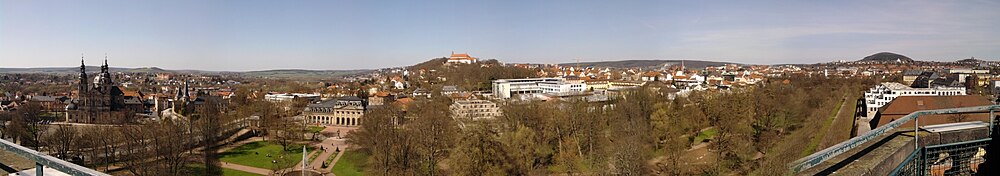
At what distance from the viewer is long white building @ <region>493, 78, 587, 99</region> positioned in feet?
209

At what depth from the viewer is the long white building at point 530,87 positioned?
63716 mm

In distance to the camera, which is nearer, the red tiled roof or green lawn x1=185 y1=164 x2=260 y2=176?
green lawn x1=185 y1=164 x2=260 y2=176

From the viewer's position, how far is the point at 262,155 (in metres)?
26.7

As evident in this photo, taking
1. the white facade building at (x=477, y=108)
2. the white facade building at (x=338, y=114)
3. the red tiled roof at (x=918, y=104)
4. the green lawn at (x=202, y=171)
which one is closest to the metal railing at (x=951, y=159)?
the green lawn at (x=202, y=171)

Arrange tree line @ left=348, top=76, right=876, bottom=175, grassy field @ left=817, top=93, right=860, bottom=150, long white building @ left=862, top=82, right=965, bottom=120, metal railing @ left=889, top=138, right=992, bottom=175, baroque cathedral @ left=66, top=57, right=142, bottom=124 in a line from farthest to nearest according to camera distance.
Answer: baroque cathedral @ left=66, top=57, right=142, bottom=124 < long white building @ left=862, top=82, right=965, bottom=120 < grassy field @ left=817, top=93, right=860, bottom=150 < tree line @ left=348, top=76, right=876, bottom=175 < metal railing @ left=889, top=138, right=992, bottom=175

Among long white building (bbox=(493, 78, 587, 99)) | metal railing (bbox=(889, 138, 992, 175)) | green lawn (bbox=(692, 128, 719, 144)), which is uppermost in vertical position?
metal railing (bbox=(889, 138, 992, 175))

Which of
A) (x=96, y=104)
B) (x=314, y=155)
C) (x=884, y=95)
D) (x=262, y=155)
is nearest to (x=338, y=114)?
(x=96, y=104)

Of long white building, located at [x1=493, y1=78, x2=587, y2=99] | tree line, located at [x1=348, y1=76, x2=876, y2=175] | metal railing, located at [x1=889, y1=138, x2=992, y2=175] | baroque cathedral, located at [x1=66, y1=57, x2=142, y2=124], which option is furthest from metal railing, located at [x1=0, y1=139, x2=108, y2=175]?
long white building, located at [x1=493, y1=78, x2=587, y2=99]

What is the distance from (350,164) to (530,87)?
4598 centimetres

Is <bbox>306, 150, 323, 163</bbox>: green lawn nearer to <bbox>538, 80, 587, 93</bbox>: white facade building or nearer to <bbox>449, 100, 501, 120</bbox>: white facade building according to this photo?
<bbox>449, 100, 501, 120</bbox>: white facade building

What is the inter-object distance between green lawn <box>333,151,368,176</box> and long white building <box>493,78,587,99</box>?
3727 cm

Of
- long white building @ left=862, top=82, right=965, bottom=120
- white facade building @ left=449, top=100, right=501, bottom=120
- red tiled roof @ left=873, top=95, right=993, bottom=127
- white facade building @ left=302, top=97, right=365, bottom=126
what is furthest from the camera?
white facade building @ left=302, top=97, right=365, bottom=126

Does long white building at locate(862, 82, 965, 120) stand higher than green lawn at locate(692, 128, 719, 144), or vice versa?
long white building at locate(862, 82, 965, 120)

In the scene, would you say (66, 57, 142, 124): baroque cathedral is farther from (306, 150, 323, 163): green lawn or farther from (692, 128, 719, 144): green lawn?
(692, 128, 719, 144): green lawn
